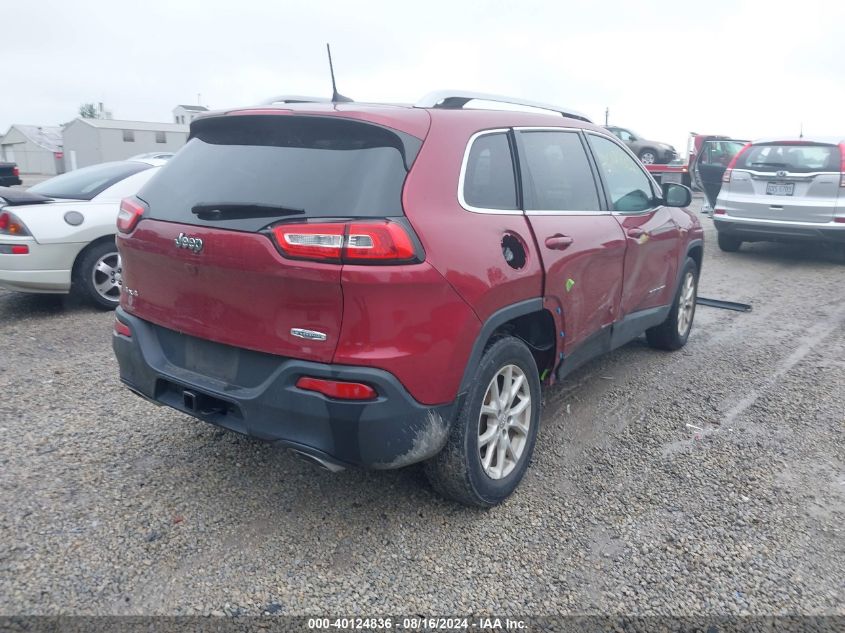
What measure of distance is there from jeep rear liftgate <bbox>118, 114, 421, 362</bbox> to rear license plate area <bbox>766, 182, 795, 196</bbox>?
8203 millimetres

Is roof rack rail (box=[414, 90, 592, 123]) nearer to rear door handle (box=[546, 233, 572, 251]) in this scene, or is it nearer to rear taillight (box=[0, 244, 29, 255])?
rear door handle (box=[546, 233, 572, 251])

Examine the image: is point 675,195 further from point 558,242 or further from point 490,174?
point 490,174

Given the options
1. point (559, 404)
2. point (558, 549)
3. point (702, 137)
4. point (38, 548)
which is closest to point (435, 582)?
point (558, 549)

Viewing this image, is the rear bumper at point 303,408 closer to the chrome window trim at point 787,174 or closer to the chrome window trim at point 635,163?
the chrome window trim at point 635,163

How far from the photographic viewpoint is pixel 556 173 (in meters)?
3.71

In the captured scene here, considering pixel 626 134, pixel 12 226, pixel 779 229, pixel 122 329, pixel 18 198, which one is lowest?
pixel 779 229

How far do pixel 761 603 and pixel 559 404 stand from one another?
6.39 ft

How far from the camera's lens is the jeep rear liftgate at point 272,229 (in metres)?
2.52

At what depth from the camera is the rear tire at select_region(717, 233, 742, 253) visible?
34.0 feet

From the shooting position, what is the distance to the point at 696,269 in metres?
5.79

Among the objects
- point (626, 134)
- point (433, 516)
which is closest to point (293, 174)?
point (433, 516)

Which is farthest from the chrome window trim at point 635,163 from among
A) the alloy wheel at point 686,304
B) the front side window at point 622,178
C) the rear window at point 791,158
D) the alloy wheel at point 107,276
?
the rear window at point 791,158

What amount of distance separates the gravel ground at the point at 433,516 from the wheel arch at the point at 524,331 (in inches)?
23.5

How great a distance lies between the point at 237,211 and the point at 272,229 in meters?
0.22
